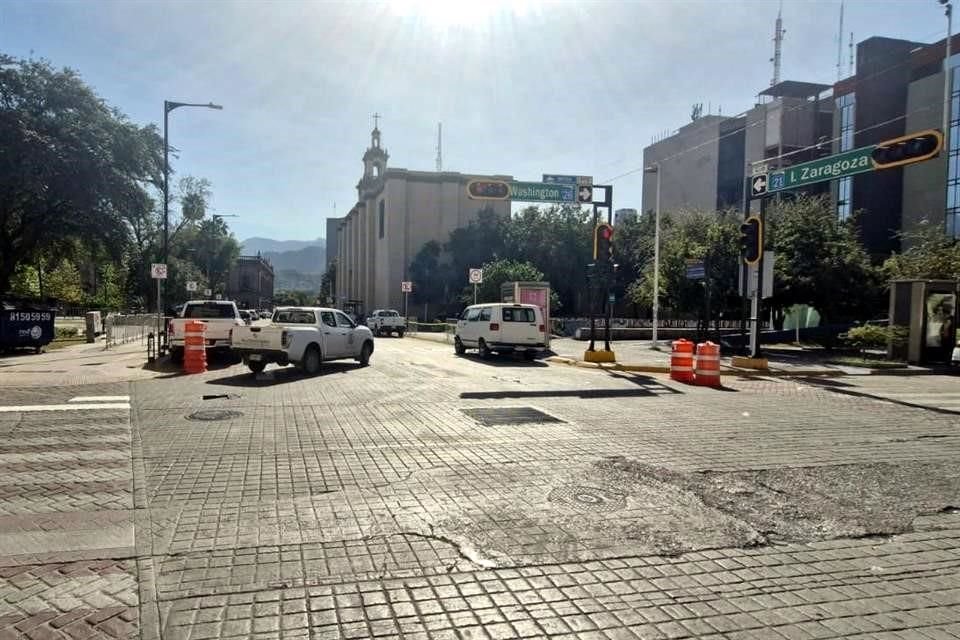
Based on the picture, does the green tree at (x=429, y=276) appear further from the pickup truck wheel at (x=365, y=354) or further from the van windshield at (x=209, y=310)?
the pickup truck wheel at (x=365, y=354)

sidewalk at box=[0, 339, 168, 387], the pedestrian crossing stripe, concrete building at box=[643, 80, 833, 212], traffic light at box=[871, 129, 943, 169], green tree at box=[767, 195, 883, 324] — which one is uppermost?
concrete building at box=[643, 80, 833, 212]

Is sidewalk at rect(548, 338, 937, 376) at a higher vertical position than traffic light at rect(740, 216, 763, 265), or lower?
lower

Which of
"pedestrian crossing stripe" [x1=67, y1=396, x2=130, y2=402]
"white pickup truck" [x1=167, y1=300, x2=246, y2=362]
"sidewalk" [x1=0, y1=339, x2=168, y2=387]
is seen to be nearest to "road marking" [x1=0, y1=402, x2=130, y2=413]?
"pedestrian crossing stripe" [x1=67, y1=396, x2=130, y2=402]

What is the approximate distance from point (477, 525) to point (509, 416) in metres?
5.24

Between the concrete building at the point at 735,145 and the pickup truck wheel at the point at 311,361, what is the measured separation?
4747 centimetres

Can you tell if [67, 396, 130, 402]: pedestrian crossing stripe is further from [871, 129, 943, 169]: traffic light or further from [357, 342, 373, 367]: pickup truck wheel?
[871, 129, 943, 169]: traffic light

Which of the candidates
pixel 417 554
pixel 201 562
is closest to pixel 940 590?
pixel 417 554

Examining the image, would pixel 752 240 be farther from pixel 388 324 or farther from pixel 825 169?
pixel 388 324

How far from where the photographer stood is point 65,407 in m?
10.8

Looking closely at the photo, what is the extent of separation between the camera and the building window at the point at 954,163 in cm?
5206

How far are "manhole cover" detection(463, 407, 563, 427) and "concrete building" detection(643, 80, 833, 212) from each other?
5105 centimetres

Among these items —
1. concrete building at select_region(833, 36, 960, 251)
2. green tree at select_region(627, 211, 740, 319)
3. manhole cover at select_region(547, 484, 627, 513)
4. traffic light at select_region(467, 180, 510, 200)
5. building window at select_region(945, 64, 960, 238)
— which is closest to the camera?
manhole cover at select_region(547, 484, 627, 513)

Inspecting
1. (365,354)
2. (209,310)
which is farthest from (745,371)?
(209,310)

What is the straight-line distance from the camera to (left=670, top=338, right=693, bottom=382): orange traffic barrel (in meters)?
16.4
